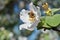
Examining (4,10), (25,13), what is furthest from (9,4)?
(25,13)

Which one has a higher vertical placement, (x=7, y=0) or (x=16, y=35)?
(x=7, y=0)

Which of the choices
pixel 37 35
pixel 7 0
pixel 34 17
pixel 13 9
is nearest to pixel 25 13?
pixel 34 17

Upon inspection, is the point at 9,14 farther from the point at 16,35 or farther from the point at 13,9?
the point at 16,35

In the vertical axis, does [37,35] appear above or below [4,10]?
below

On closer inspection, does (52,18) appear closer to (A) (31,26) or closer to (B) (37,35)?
(A) (31,26)

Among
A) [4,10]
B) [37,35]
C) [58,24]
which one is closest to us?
[58,24]

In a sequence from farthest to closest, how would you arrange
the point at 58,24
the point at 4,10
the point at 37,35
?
the point at 4,10
the point at 37,35
the point at 58,24

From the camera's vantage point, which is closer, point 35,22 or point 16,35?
point 35,22

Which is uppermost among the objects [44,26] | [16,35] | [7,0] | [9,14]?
[44,26]

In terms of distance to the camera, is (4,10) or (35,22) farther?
(4,10)
